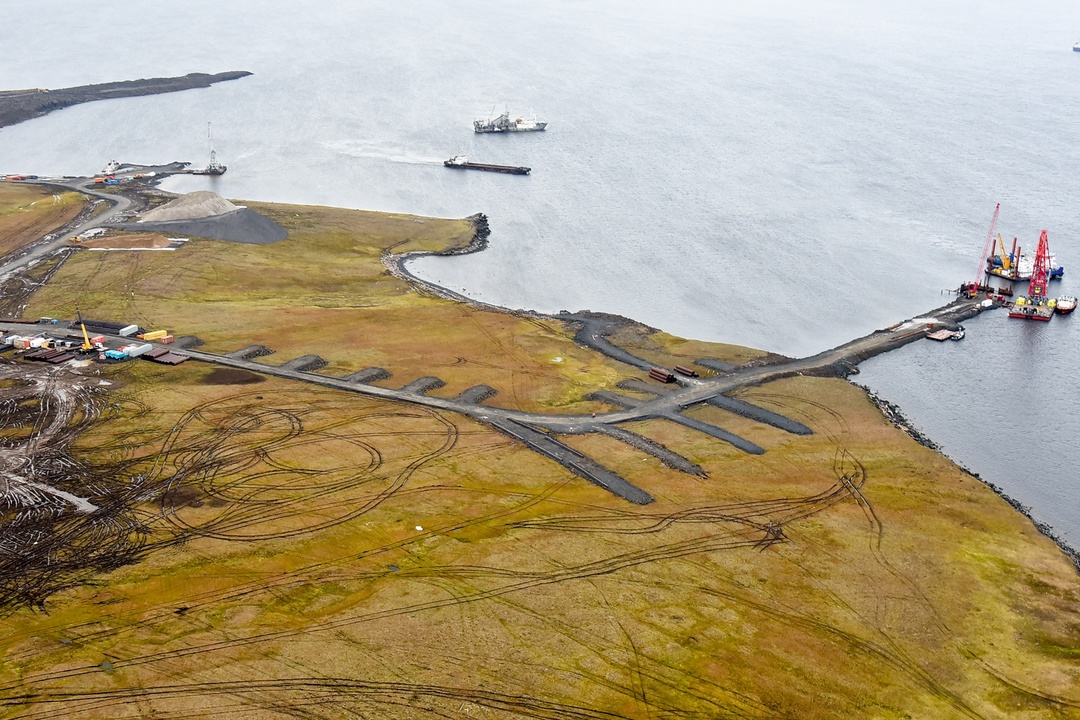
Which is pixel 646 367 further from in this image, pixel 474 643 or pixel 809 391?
pixel 474 643

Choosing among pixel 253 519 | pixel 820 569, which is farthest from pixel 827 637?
pixel 253 519

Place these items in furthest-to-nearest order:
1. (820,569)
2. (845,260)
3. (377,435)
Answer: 1. (845,260)
2. (377,435)
3. (820,569)

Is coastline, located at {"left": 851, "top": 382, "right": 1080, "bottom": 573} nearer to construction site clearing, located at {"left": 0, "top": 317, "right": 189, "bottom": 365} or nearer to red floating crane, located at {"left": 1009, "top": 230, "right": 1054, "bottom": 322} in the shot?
red floating crane, located at {"left": 1009, "top": 230, "right": 1054, "bottom": 322}

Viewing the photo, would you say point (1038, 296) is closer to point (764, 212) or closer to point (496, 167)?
point (764, 212)

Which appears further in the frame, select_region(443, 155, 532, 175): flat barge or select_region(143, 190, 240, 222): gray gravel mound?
select_region(443, 155, 532, 175): flat barge

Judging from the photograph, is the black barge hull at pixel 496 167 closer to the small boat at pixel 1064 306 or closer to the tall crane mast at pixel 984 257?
the tall crane mast at pixel 984 257

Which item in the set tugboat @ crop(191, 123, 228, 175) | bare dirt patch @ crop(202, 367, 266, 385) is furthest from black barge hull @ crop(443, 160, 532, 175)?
bare dirt patch @ crop(202, 367, 266, 385)

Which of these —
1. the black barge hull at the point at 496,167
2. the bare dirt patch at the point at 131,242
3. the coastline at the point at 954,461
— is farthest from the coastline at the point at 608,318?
the black barge hull at the point at 496,167
